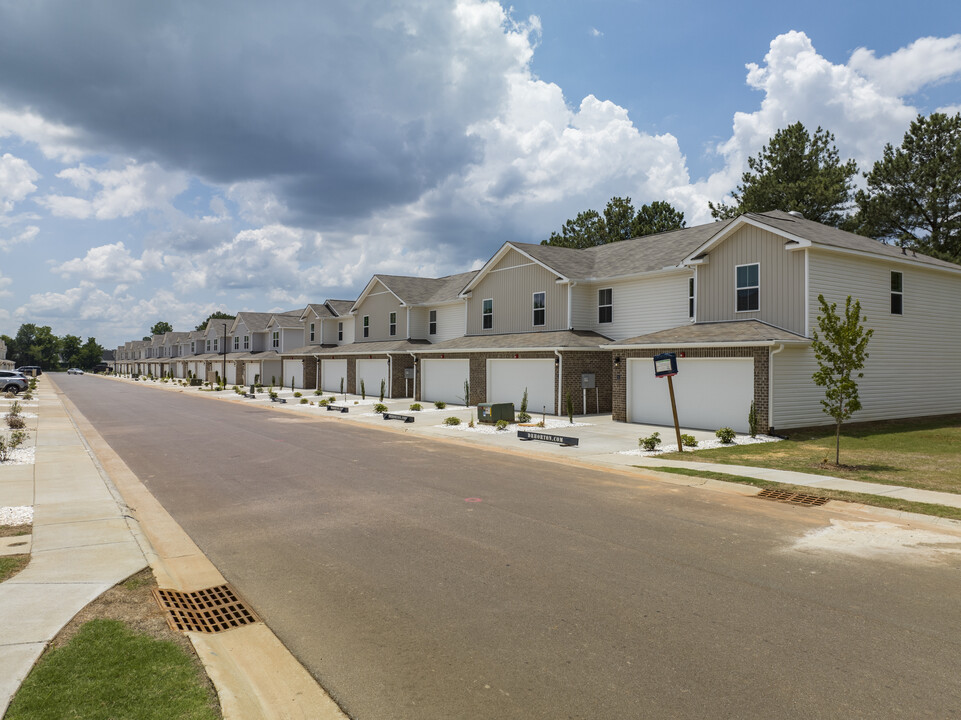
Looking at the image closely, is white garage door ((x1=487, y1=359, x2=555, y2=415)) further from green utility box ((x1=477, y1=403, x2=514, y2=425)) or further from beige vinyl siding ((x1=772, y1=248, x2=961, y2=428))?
beige vinyl siding ((x1=772, y1=248, x2=961, y2=428))

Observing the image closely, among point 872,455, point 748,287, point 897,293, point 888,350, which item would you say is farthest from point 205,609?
point 897,293

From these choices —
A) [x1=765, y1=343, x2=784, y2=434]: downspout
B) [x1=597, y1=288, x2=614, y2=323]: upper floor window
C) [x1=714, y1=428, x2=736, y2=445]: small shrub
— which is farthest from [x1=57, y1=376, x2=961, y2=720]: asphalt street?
[x1=597, y1=288, x2=614, y2=323]: upper floor window

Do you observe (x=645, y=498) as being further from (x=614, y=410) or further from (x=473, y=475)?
(x=614, y=410)

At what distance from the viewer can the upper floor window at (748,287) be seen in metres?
22.1

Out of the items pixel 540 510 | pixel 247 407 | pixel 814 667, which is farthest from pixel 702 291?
pixel 247 407

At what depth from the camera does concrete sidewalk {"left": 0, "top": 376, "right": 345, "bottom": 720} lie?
4.40 meters

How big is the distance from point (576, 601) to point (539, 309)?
25.4m

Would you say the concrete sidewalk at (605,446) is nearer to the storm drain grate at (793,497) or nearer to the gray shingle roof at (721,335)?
the storm drain grate at (793,497)

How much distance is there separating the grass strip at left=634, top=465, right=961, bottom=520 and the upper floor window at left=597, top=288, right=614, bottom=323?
16.3 m

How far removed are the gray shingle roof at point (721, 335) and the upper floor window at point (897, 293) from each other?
5909 millimetres

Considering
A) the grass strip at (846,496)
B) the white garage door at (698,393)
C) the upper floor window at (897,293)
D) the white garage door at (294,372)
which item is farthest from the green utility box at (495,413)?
the white garage door at (294,372)

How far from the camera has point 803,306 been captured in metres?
20.5

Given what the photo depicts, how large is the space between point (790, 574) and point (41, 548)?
8.93 metres

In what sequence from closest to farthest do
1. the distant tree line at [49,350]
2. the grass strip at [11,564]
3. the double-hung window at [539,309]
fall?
the grass strip at [11,564] → the double-hung window at [539,309] → the distant tree line at [49,350]
